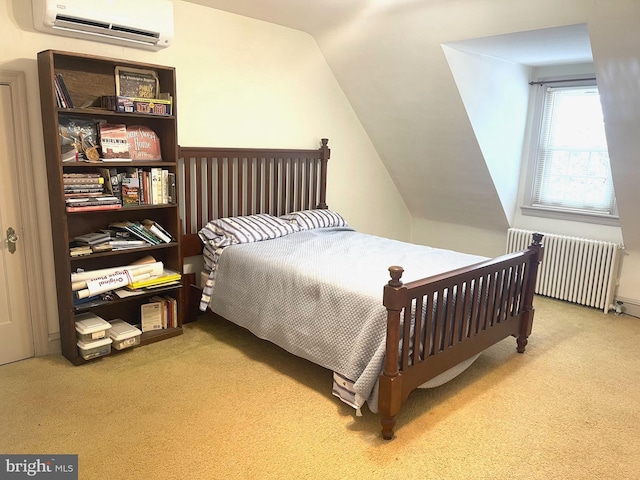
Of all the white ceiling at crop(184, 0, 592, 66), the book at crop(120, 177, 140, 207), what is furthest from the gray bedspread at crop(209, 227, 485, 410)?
the white ceiling at crop(184, 0, 592, 66)

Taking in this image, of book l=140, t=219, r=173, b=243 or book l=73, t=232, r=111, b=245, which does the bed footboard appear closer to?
book l=140, t=219, r=173, b=243

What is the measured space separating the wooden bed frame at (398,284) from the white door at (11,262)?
3.36 ft

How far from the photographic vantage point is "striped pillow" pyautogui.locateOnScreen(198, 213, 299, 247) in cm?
343

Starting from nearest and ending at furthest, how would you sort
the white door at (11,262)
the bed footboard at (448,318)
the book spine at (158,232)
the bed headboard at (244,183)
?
the bed footboard at (448,318) → the white door at (11,262) → the book spine at (158,232) → the bed headboard at (244,183)

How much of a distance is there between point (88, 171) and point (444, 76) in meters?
2.67

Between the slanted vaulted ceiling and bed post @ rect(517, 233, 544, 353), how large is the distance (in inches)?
50.9

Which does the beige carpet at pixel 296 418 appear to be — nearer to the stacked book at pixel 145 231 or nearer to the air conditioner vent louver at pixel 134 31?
the stacked book at pixel 145 231

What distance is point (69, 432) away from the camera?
89.0 inches

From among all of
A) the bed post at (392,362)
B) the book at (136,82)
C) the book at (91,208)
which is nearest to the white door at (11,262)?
the book at (91,208)

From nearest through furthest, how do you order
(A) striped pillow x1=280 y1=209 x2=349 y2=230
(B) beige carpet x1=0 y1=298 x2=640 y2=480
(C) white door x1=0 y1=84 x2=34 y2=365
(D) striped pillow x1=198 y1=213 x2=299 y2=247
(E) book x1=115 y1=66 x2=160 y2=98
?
(B) beige carpet x1=0 y1=298 x2=640 y2=480
(C) white door x1=0 y1=84 x2=34 y2=365
(E) book x1=115 y1=66 x2=160 y2=98
(D) striped pillow x1=198 y1=213 x2=299 y2=247
(A) striped pillow x1=280 y1=209 x2=349 y2=230

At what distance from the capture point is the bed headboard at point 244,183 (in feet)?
11.6

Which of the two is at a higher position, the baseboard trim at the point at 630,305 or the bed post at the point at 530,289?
the bed post at the point at 530,289

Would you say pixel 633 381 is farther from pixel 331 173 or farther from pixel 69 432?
pixel 69 432

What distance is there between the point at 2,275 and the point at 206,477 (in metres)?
1.85
